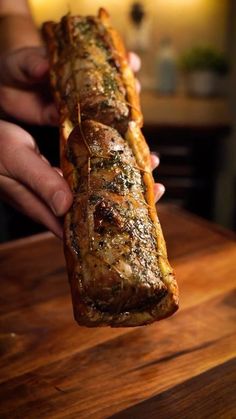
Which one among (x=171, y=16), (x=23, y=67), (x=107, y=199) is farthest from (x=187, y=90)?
(x=107, y=199)

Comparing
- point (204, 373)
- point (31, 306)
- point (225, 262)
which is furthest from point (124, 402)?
point (225, 262)

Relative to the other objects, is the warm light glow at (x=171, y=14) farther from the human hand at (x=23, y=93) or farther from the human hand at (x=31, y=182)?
the human hand at (x=31, y=182)

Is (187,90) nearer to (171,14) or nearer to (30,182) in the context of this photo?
(171,14)

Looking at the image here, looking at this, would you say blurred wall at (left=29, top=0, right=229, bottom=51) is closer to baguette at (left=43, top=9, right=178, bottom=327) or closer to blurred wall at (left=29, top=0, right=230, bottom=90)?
blurred wall at (left=29, top=0, right=230, bottom=90)

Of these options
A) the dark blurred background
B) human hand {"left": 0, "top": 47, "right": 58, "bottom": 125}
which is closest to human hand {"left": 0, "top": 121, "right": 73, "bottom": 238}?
human hand {"left": 0, "top": 47, "right": 58, "bottom": 125}

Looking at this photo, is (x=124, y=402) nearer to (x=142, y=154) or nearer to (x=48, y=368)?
(x=48, y=368)

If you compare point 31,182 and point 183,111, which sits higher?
point 31,182
